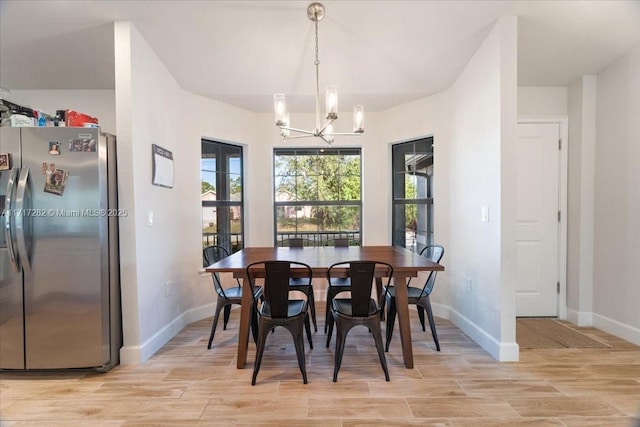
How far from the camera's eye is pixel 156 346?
7.98 ft

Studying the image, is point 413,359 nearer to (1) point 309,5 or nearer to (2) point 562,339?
(2) point 562,339

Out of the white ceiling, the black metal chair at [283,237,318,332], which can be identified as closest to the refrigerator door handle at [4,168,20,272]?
the white ceiling

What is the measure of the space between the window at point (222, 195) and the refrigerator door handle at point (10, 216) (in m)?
1.55

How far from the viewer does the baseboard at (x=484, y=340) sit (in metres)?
2.21

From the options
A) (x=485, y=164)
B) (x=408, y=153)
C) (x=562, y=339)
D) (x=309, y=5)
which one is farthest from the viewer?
(x=408, y=153)

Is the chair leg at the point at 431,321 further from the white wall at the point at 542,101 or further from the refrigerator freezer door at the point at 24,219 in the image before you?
the refrigerator freezer door at the point at 24,219

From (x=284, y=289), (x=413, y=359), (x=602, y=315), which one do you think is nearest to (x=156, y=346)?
(x=284, y=289)

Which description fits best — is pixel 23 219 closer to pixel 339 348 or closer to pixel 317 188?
pixel 339 348

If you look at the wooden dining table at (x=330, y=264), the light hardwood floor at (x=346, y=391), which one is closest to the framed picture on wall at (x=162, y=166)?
the wooden dining table at (x=330, y=264)

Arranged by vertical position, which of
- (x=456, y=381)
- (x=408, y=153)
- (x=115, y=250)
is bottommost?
(x=456, y=381)

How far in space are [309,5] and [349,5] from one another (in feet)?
0.97

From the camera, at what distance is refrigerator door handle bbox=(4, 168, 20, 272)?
75.2 inches

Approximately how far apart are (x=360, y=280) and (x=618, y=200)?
2.65 metres

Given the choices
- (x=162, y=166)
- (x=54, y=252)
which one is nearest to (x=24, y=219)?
(x=54, y=252)
